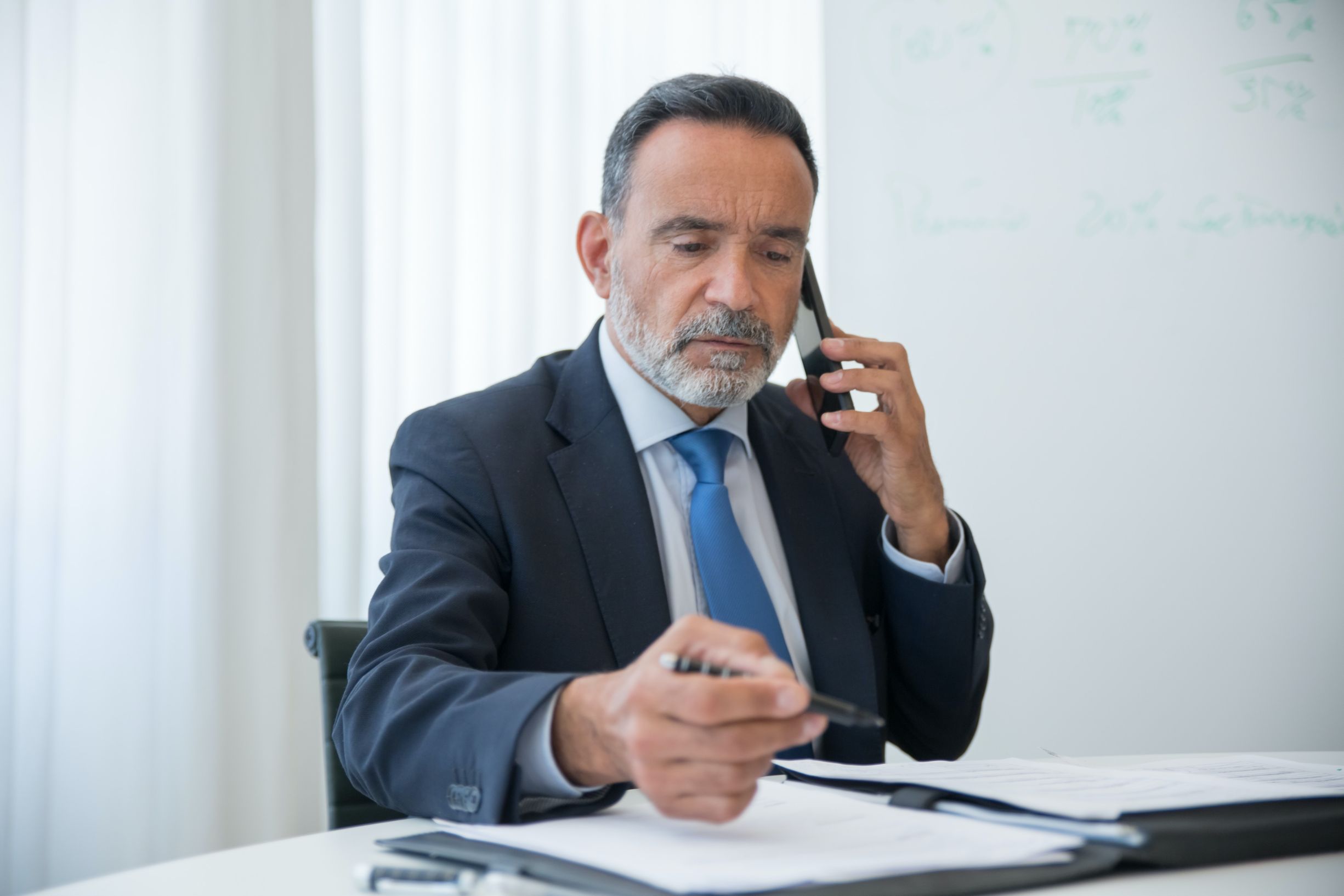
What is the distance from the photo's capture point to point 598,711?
832 mm

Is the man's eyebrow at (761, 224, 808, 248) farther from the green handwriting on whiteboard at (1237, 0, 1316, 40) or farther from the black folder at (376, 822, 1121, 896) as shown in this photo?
the green handwriting on whiteboard at (1237, 0, 1316, 40)

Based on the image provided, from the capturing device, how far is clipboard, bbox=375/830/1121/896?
64 cm

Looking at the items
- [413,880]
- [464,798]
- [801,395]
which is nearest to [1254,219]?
[801,395]

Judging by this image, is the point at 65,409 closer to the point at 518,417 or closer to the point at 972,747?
the point at 518,417

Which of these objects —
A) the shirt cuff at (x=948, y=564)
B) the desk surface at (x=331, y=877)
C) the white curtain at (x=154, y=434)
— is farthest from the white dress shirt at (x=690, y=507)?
the white curtain at (x=154, y=434)

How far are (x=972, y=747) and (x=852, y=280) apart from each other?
1265mm

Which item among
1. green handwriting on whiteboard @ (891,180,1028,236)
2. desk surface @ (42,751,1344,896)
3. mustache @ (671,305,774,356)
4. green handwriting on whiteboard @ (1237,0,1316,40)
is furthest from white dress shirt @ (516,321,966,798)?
green handwriting on whiteboard @ (1237,0,1316,40)

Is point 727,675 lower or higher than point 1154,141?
lower

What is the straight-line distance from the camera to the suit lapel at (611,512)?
1374mm

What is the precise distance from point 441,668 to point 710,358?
0.67m

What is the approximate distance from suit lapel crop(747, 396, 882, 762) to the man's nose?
0.97 ft

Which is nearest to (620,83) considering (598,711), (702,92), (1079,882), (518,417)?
(702,92)

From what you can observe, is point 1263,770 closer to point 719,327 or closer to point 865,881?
point 865,881

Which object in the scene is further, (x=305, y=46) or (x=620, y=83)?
(x=620, y=83)
